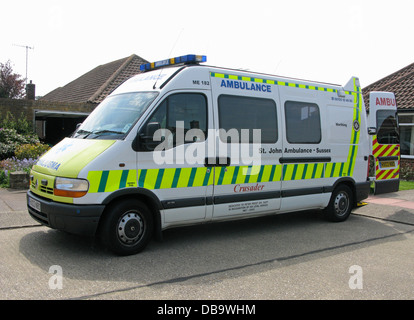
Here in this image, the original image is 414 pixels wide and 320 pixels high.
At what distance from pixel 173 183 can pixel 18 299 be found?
238 centimetres

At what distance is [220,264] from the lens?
5.08 meters

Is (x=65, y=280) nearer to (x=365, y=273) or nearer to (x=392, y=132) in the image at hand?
(x=365, y=273)

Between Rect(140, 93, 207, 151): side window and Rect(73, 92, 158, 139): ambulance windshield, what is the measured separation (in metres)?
0.21

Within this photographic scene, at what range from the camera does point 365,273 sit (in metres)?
4.92

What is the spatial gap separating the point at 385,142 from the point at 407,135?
665 centimetres

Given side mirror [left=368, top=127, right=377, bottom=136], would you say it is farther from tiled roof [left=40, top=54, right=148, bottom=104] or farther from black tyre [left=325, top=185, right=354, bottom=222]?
tiled roof [left=40, top=54, right=148, bottom=104]

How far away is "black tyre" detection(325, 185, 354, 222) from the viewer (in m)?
7.66

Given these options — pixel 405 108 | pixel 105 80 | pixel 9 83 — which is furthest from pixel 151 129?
pixel 9 83

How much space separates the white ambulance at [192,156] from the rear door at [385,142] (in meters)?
1.69

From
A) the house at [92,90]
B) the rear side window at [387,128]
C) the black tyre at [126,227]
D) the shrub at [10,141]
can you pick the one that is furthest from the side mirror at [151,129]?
the house at [92,90]

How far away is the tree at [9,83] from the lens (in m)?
33.3

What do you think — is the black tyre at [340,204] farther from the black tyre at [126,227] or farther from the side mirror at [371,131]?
the black tyre at [126,227]

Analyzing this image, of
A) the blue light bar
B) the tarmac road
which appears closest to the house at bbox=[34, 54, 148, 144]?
the blue light bar

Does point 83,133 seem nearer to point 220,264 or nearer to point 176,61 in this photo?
point 176,61
